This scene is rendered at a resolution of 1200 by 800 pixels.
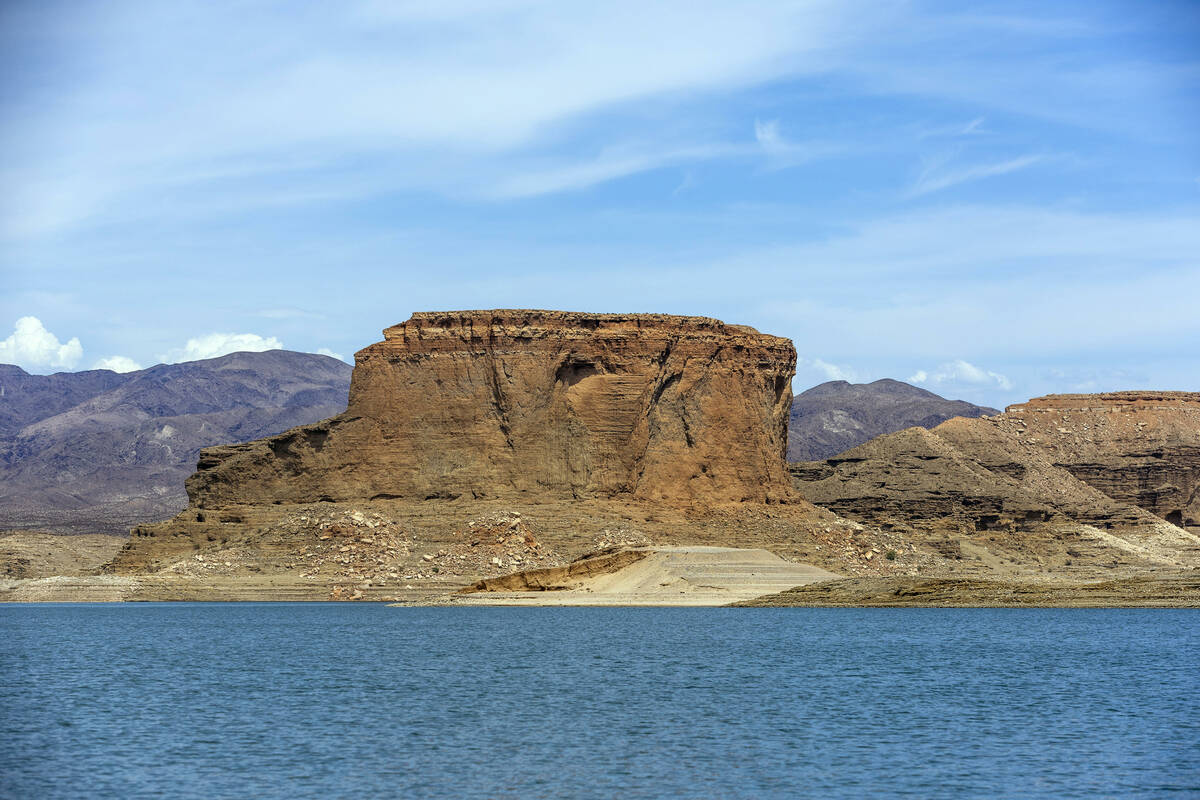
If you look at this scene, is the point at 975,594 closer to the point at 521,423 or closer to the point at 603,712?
the point at 521,423

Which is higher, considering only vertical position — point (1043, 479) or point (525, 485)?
point (1043, 479)

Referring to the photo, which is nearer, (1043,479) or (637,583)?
(637,583)

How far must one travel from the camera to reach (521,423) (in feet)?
325

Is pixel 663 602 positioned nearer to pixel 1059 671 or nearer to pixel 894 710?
pixel 1059 671

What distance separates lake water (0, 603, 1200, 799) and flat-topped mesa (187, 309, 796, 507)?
29.4 m

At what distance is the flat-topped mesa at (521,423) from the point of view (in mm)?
97688

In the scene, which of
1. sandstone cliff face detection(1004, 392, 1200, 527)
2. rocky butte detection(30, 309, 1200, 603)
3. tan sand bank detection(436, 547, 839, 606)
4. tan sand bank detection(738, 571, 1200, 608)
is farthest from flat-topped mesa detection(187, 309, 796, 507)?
sandstone cliff face detection(1004, 392, 1200, 527)

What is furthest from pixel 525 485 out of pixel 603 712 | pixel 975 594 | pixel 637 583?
pixel 603 712

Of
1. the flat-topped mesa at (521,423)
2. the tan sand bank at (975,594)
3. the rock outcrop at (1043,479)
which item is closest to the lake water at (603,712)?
the tan sand bank at (975,594)

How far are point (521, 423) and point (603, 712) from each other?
201 feet

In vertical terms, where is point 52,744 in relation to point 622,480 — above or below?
below

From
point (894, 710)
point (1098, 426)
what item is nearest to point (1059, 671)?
point (894, 710)

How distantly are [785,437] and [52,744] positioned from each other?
88.2 meters

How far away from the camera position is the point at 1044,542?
4983 inches
